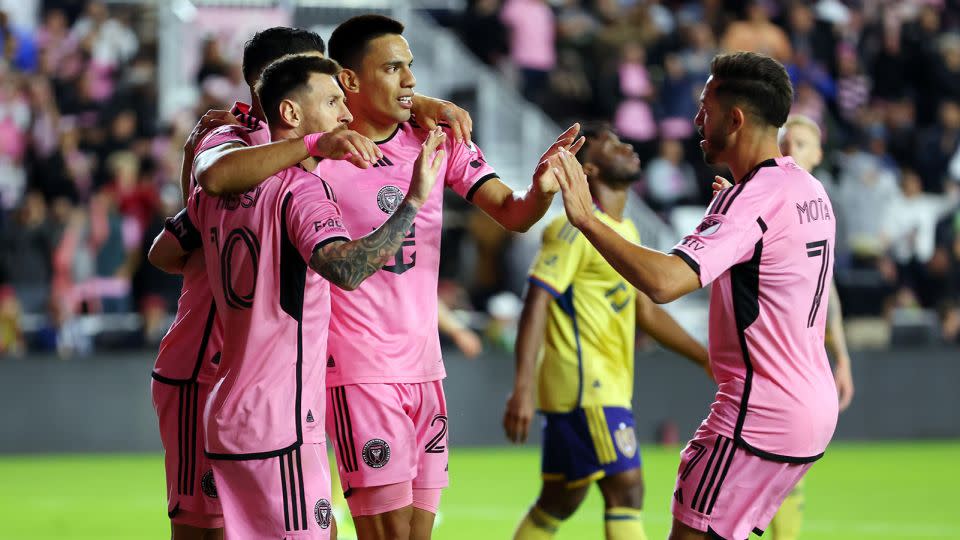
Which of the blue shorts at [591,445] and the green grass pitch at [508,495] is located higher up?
the blue shorts at [591,445]

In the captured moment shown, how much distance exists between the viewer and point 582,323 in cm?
705

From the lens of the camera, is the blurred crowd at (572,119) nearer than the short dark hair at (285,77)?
No

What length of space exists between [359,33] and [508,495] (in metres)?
6.43

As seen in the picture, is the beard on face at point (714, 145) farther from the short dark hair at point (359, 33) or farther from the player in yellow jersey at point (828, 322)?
the player in yellow jersey at point (828, 322)

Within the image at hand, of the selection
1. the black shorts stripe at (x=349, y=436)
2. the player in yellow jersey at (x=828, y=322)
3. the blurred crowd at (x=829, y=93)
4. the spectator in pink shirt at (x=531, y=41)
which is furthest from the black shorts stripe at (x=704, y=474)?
the spectator in pink shirt at (x=531, y=41)

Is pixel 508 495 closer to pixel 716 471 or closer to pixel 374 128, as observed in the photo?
pixel 374 128

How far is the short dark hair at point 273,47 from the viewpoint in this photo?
5496 millimetres

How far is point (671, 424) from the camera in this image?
46.9 ft

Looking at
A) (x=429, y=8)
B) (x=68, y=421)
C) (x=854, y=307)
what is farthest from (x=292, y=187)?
(x=429, y=8)

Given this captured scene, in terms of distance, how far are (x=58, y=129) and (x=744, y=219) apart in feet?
40.9

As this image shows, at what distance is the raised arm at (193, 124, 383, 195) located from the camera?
14.9 ft

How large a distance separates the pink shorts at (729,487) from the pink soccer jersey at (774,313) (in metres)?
0.05

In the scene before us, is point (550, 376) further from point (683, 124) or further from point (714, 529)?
point (683, 124)

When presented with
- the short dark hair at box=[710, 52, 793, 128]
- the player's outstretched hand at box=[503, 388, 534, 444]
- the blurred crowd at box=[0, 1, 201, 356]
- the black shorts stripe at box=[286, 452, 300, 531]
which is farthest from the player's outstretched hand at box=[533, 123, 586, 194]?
the blurred crowd at box=[0, 1, 201, 356]
